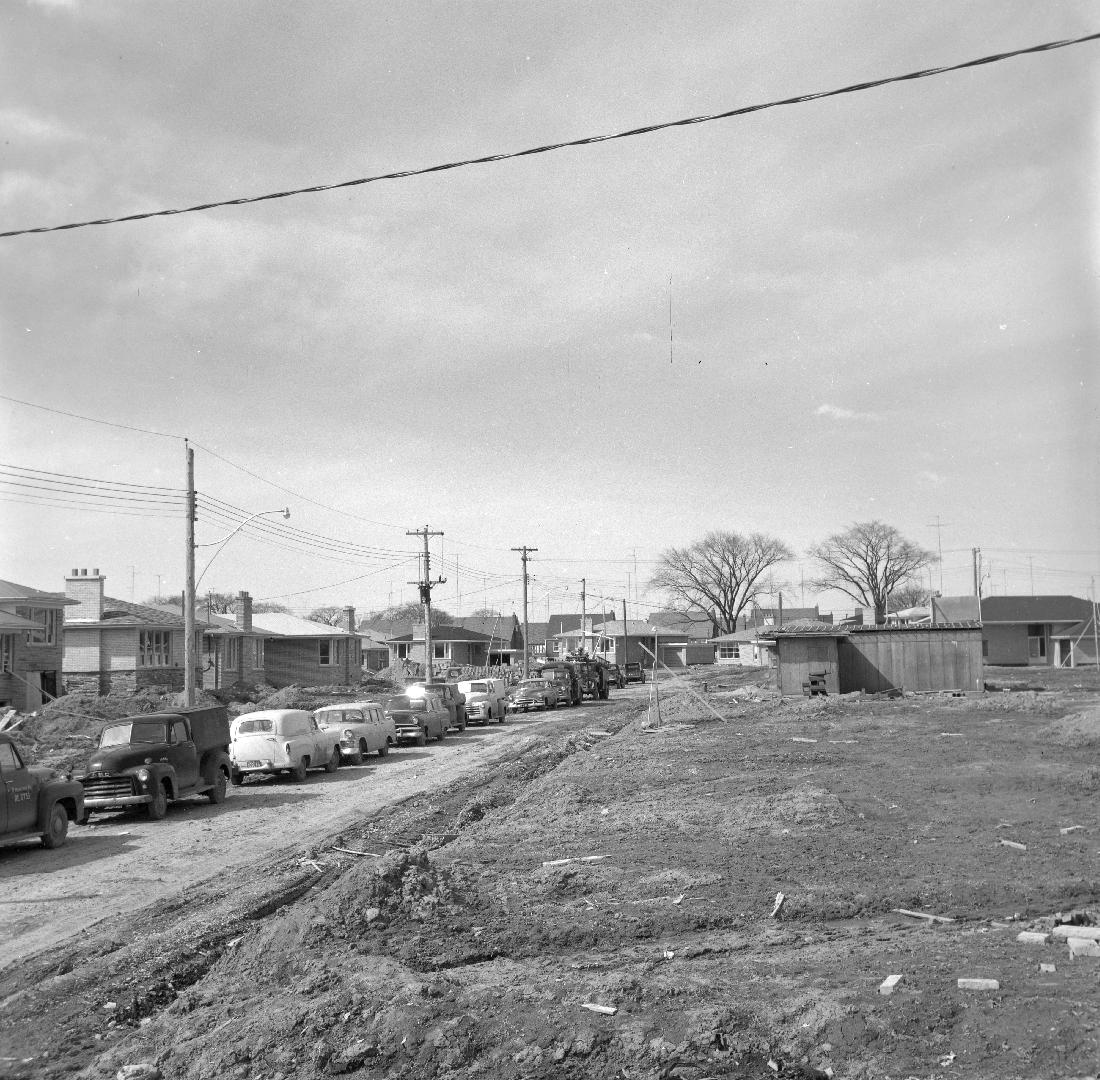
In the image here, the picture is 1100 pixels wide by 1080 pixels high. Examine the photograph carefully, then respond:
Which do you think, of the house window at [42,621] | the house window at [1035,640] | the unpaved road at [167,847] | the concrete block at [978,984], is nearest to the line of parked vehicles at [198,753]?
the unpaved road at [167,847]

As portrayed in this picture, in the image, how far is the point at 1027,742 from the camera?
22.4m

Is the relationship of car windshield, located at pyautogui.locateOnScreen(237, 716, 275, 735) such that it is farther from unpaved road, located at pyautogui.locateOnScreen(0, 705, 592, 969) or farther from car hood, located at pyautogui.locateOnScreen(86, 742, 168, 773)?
car hood, located at pyautogui.locateOnScreen(86, 742, 168, 773)

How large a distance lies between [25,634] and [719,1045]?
3864 centimetres

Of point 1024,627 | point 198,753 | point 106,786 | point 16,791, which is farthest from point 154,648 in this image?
point 1024,627

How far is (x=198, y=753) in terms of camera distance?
18.3m

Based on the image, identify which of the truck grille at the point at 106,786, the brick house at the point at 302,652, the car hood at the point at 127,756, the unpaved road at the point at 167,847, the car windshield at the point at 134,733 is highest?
the brick house at the point at 302,652

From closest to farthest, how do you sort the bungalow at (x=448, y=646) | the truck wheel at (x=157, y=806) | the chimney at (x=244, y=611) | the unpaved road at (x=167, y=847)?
the unpaved road at (x=167, y=847) < the truck wheel at (x=157, y=806) < the chimney at (x=244, y=611) < the bungalow at (x=448, y=646)

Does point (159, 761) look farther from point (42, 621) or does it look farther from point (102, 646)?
point (102, 646)

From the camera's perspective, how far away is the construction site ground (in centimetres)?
611

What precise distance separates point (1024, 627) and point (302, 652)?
50070mm

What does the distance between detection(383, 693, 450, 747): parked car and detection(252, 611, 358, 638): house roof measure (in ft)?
87.4

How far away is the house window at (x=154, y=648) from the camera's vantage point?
149ft

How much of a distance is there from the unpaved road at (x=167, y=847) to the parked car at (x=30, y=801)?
308 millimetres

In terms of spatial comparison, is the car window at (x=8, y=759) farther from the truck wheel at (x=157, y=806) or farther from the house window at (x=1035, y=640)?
the house window at (x=1035, y=640)
